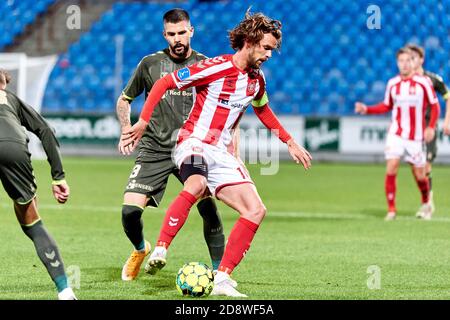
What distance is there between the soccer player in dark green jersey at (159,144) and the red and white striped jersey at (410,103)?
517cm

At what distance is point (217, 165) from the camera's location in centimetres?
623

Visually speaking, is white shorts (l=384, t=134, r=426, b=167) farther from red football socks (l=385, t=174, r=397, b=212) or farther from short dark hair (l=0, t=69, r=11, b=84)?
short dark hair (l=0, t=69, r=11, b=84)

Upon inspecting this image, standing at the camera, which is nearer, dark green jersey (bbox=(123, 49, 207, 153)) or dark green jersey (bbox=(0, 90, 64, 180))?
dark green jersey (bbox=(0, 90, 64, 180))

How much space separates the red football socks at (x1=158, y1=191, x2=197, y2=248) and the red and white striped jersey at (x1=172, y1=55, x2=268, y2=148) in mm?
438

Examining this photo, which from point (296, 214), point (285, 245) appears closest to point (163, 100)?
point (285, 245)

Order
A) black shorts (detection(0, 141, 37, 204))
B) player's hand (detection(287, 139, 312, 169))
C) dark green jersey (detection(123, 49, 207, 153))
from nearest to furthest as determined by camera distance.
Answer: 1. black shorts (detection(0, 141, 37, 204))
2. player's hand (detection(287, 139, 312, 169))
3. dark green jersey (detection(123, 49, 207, 153))

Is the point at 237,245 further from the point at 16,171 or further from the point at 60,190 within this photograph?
the point at 16,171

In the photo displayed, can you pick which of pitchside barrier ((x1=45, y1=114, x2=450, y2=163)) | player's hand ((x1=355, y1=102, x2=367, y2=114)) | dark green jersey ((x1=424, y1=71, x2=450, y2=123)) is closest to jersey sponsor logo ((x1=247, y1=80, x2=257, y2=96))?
player's hand ((x1=355, y1=102, x2=367, y2=114))

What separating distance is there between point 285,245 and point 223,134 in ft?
9.34

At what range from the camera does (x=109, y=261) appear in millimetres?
7828

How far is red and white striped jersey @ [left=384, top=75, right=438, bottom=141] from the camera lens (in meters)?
11.7

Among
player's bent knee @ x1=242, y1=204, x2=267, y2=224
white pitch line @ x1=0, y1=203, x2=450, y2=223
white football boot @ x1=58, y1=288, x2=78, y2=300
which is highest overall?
player's bent knee @ x1=242, y1=204, x2=267, y2=224

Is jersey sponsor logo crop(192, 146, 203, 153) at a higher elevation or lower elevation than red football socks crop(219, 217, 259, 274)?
higher
